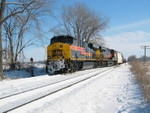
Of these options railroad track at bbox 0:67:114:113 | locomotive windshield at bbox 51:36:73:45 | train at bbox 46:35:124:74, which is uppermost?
locomotive windshield at bbox 51:36:73:45

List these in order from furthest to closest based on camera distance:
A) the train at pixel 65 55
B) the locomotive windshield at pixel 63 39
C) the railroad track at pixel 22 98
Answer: the locomotive windshield at pixel 63 39 → the train at pixel 65 55 → the railroad track at pixel 22 98

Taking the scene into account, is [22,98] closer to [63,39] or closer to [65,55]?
[65,55]

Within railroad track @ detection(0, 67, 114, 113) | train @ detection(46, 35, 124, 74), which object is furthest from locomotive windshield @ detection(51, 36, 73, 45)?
railroad track @ detection(0, 67, 114, 113)

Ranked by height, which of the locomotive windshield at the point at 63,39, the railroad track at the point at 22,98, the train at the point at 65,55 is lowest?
the railroad track at the point at 22,98

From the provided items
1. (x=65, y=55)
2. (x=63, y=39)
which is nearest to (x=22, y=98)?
(x=65, y=55)

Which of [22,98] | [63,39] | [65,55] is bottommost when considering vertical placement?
[22,98]

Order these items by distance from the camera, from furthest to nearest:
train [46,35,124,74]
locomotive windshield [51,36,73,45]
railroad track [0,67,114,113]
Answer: locomotive windshield [51,36,73,45] < train [46,35,124,74] < railroad track [0,67,114,113]

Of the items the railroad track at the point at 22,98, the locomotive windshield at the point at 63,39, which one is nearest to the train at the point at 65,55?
the locomotive windshield at the point at 63,39

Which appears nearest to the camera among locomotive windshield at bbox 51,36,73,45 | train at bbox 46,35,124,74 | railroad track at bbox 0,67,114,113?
railroad track at bbox 0,67,114,113

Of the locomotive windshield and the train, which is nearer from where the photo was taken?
the train

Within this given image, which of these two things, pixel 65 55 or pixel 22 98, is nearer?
pixel 22 98

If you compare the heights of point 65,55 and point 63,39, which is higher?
point 63,39

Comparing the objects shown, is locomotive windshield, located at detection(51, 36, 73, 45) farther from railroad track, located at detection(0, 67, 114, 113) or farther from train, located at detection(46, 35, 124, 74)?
railroad track, located at detection(0, 67, 114, 113)

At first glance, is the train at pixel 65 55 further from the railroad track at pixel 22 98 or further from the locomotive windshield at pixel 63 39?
the railroad track at pixel 22 98
